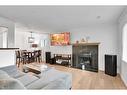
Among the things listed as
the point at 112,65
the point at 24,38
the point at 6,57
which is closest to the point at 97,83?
the point at 112,65

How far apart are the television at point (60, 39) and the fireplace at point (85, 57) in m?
0.57

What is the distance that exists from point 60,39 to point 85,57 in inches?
68.1

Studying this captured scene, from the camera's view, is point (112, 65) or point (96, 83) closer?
point (96, 83)

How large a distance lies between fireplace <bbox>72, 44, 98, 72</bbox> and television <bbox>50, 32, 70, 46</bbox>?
22.6 inches

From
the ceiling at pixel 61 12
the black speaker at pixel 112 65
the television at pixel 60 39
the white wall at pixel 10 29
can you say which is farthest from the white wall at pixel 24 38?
the black speaker at pixel 112 65

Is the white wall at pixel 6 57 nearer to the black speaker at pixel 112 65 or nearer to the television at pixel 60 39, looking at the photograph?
the television at pixel 60 39

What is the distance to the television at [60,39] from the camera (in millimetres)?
7027

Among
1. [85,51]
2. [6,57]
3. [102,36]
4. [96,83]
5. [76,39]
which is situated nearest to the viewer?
[96,83]

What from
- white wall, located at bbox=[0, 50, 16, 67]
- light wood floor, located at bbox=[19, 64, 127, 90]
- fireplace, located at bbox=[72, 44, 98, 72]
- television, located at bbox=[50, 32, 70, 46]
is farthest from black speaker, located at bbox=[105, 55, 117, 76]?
white wall, located at bbox=[0, 50, 16, 67]

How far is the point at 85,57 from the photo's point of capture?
22.0 feet

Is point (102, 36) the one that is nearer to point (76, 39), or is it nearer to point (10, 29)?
point (76, 39)

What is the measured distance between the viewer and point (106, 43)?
18.9 feet

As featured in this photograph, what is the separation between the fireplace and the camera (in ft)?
20.5

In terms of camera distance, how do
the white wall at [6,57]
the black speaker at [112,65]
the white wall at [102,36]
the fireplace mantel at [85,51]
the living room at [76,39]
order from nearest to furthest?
the living room at [76,39] → the white wall at [6,57] → the black speaker at [112,65] → the white wall at [102,36] → the fireplace mantel at [85,51]
